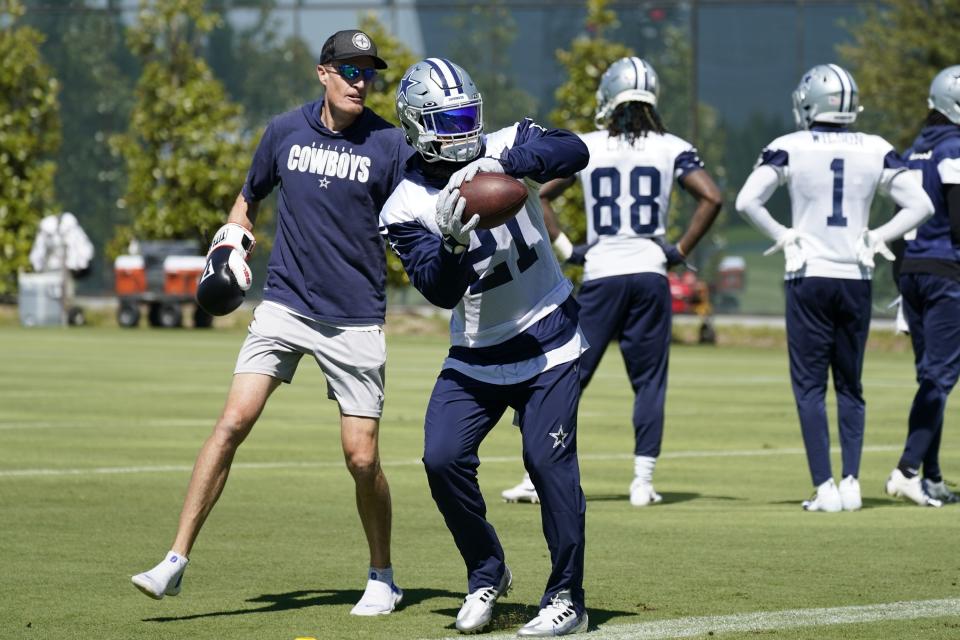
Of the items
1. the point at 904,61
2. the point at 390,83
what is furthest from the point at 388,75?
the point at 904,61

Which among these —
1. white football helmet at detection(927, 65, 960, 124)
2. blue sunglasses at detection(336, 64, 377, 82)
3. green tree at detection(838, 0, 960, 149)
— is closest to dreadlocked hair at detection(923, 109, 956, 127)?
white football helmet at detection(927, 65, 960, 124)

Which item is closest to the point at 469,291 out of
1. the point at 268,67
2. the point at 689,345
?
the point at 689,345

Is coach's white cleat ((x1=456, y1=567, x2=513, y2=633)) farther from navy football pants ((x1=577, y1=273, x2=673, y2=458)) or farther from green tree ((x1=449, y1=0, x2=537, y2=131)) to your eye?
green tree ((x1=449, y1=0, x2=537, y2=131))

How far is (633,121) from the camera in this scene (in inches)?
437

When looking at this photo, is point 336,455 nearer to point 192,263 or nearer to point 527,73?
point 192,263

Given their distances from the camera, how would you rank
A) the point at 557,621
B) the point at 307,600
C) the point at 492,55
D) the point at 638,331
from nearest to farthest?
the point at 557,621 < the point at 307,600 < the point at 638,331 < the point at 492,55

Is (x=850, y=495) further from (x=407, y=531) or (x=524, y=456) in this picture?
(x=524, y=456)

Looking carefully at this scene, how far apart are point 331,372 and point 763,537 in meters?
2.71

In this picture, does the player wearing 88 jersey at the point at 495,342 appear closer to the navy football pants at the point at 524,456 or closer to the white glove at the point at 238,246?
the navy football pants at the point at 524,456

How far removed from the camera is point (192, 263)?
35469 millimetres

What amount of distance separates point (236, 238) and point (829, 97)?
4.22m

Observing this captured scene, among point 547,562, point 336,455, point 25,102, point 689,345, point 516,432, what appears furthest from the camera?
point 25,102

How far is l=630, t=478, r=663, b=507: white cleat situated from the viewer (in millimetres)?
10695

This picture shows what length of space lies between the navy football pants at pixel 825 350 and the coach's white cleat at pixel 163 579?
4.46 metres
